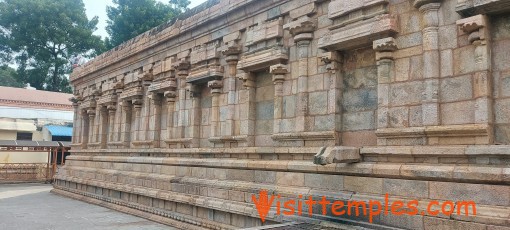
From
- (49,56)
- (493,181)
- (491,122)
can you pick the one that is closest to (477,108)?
(491,122)

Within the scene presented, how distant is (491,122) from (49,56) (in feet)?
143

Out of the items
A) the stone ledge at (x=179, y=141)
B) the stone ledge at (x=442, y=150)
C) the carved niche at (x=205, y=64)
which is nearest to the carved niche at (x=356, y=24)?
the stone ledge at (x=442, y=150)

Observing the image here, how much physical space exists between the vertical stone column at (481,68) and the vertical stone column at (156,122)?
979cm

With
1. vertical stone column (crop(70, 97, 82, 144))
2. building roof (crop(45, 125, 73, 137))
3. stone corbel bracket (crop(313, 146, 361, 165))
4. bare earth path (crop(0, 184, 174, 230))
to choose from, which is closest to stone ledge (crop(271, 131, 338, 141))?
stone corbel bracket (crop(313, 146, 361, 165))

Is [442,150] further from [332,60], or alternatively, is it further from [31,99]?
[31,99]

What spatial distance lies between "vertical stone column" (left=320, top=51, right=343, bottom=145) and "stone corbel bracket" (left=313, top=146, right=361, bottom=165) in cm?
70

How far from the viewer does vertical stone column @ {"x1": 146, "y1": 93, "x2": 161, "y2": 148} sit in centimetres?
1324

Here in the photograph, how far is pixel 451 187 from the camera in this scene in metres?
5.82

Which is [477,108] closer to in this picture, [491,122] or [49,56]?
[491,122]

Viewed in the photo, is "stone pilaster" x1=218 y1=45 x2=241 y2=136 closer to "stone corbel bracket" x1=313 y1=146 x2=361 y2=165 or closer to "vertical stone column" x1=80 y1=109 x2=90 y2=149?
"stone corbel bracket" x1=313 y1=146 x2=361 y2=165

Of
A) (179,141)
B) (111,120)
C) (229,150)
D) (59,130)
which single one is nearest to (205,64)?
(179,141)

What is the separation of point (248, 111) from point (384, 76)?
364cm

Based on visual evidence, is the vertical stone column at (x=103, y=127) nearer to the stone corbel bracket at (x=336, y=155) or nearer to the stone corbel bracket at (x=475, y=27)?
the stone corbel bracket at (x=336, y=155)

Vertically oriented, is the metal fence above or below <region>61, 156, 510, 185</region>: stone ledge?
below
